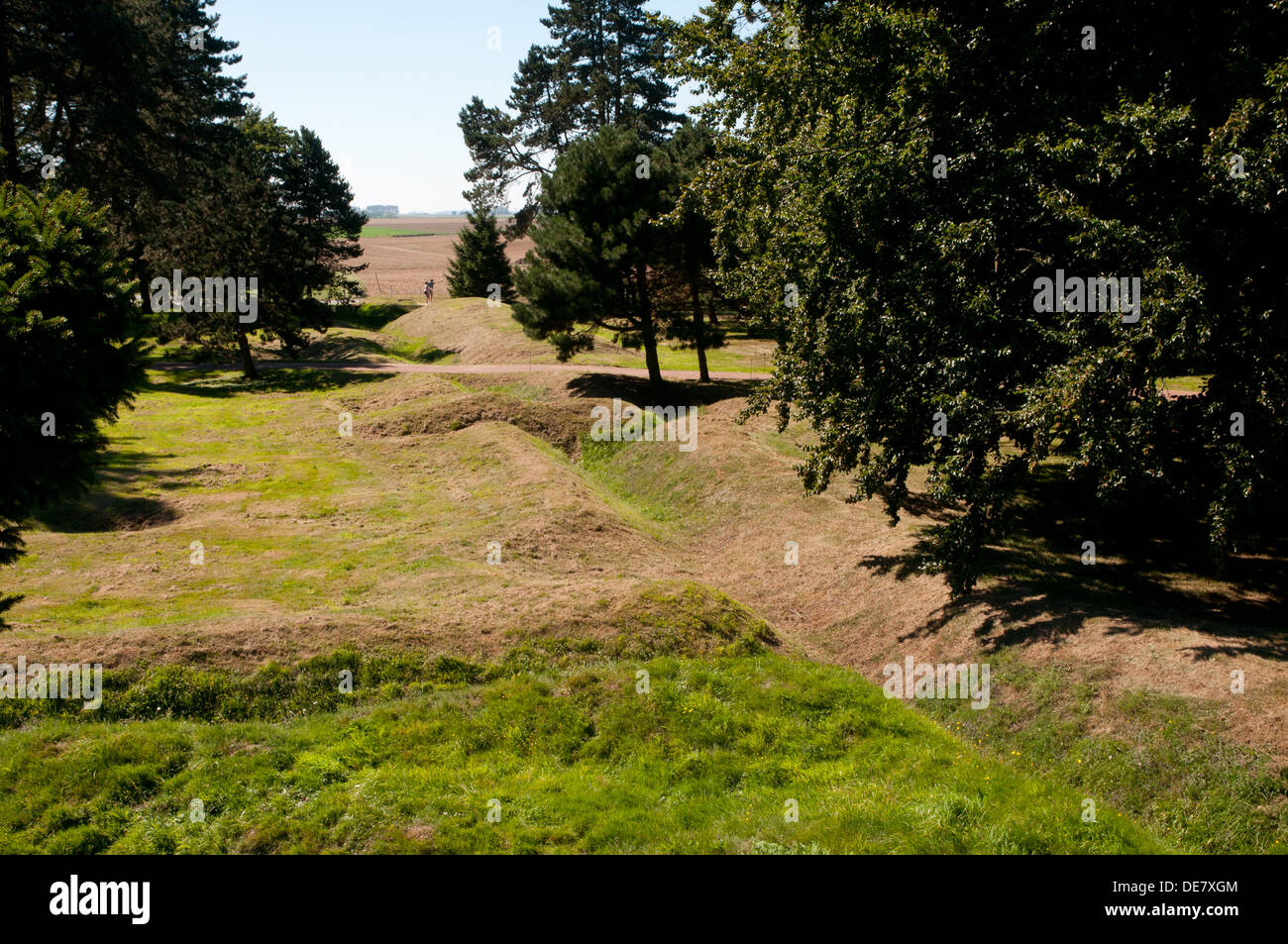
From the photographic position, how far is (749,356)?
161 ft

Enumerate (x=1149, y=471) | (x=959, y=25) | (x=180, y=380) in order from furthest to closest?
(x=180, y=380)
(x=959, y=25)
(x=1149, y=471)

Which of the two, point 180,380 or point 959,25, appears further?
point 180,380

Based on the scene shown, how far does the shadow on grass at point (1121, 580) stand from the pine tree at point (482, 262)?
5322cm

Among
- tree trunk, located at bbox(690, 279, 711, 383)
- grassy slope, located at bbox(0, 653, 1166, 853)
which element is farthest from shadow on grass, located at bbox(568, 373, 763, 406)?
grassy slope, located at bbox(0, 653, 1166, 853)

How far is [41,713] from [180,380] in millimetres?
38791

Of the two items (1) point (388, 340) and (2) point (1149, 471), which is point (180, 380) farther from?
(2) point (1149, 471)

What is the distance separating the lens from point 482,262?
218 feet

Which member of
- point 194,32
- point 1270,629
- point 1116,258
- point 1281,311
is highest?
point 194,32

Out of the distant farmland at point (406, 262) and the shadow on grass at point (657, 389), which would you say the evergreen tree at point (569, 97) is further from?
the shadow on grass at point (657, 389)

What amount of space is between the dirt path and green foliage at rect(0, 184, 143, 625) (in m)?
28.9

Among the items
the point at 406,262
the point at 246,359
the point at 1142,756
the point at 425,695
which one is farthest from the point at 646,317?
the point at 406,262

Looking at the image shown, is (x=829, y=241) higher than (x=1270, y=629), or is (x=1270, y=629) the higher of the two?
(x=829, y=241)

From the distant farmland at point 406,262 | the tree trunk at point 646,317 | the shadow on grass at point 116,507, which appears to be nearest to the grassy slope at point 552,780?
the shadow on grass at point 116,507

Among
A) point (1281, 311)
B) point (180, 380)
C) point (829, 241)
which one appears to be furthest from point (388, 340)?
point (1281, 311)
